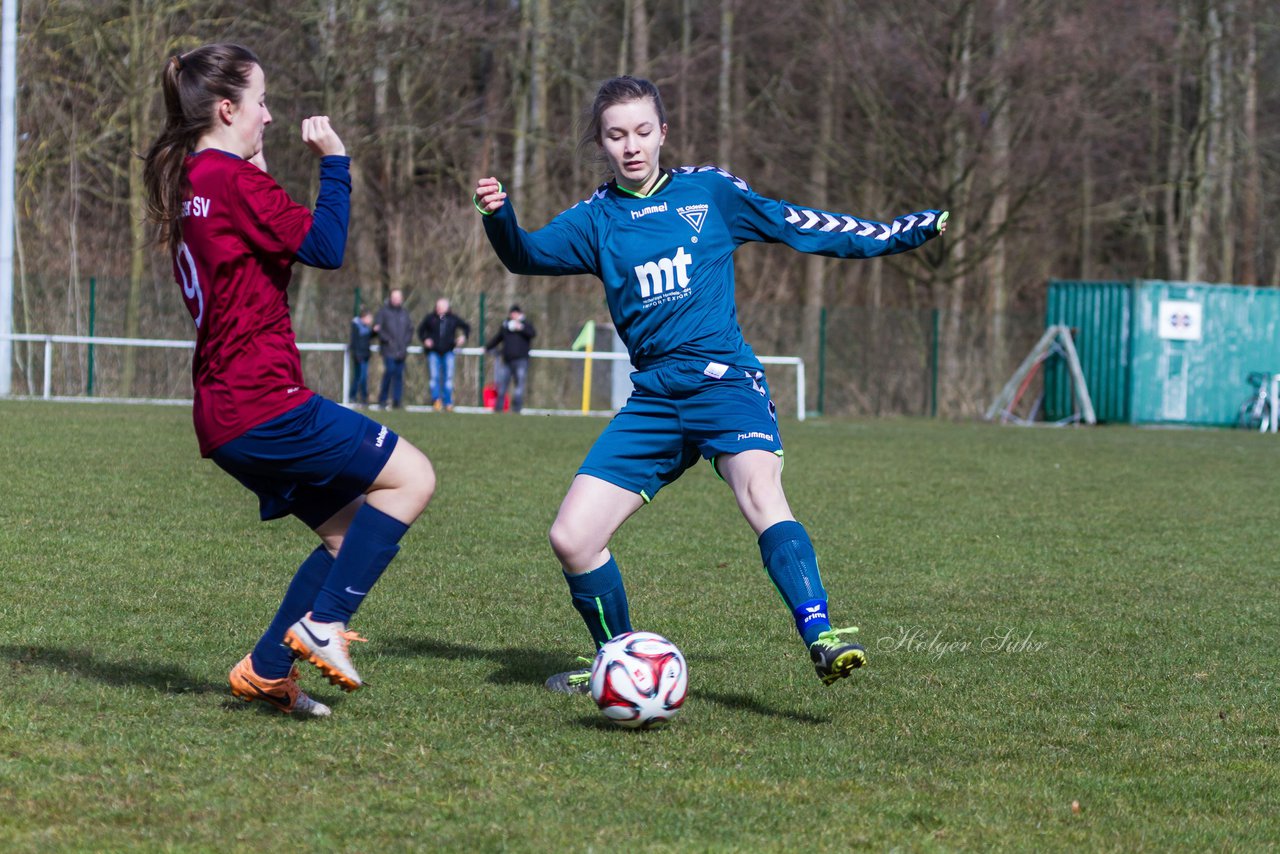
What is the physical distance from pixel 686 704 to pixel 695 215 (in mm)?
1554

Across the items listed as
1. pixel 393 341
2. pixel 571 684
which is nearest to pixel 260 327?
pixel 571 684

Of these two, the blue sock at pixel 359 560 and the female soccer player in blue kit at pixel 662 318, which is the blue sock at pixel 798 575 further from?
the blue sock at pixel 359 560

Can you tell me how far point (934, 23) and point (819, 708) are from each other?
26647mm

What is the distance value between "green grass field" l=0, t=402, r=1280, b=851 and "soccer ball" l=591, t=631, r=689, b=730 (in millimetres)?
71

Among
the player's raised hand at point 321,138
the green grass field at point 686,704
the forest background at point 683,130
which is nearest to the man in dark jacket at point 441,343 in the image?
the forest background at point 683,130

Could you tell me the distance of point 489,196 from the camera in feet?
15.6

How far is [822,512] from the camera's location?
10.7m

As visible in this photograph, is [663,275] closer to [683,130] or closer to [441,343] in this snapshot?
[441,343]

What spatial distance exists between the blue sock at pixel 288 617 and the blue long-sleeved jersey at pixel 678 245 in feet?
3.69

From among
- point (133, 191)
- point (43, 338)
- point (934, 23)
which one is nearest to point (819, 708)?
point (43, 338)

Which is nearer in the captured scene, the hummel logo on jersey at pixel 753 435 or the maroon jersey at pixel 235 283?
the maroon jersey at pixel 235 283

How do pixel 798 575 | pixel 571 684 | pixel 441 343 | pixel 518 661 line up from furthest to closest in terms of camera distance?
pixel 441 343, pixel 518 661, pixel 571 684, pixel 798 575

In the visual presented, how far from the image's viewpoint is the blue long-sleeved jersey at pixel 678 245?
493cm

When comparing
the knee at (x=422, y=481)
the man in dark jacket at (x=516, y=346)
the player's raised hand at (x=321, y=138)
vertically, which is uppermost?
the player's raised hand at (x=321, y=138)
